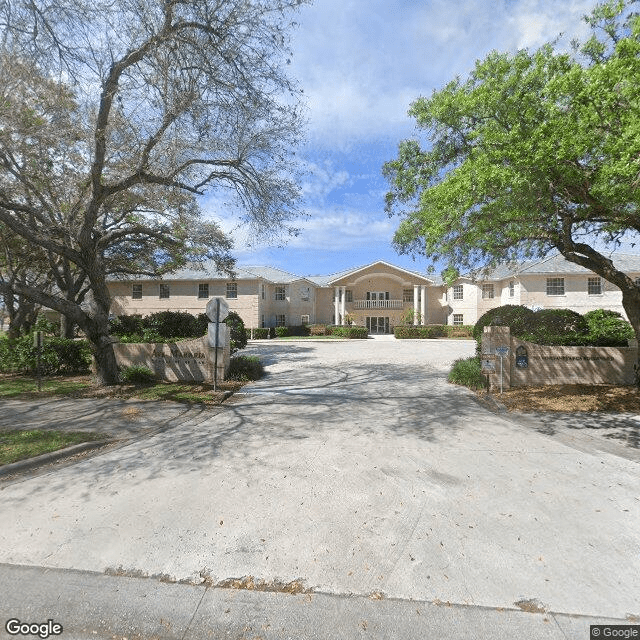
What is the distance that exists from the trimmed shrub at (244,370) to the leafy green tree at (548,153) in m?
6.77

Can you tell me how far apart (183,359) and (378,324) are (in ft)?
96.6

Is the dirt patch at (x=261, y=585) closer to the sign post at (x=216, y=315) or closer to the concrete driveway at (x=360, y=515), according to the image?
the concrete driveway at (x=360, y=515)

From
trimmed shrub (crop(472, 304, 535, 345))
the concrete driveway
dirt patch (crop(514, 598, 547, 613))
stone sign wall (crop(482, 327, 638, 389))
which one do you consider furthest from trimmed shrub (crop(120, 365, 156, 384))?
trimmed shrub (crop(472, 304, 535, 345))

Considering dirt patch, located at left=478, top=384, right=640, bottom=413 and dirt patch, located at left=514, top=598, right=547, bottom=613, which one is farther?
dirt patch, located at left=478, top=384, right=640, bottom=413

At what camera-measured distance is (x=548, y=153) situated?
6.29m

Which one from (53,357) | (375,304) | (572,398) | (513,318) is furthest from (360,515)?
(375,304)

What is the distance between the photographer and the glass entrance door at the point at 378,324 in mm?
38606

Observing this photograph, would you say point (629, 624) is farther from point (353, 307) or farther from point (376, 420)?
point (353, 307)

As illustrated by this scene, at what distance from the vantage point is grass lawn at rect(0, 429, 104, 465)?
17.1 feet

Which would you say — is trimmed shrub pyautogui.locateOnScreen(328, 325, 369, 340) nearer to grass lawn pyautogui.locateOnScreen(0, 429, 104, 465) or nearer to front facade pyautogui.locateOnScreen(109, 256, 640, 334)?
front facade pyautogui.locateOnScreen(109, 256, 640, 334)

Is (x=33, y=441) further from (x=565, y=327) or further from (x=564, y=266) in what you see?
(x=564, y=266)

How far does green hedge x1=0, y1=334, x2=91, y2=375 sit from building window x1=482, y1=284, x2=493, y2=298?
3243 centimetres

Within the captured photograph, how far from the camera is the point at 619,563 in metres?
3.02

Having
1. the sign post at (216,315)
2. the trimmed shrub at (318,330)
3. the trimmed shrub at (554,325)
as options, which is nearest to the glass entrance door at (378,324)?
the trimmed shrub at (318,330)
